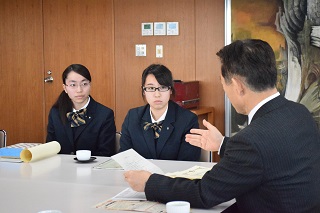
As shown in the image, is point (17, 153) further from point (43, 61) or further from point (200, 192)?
point (43, 61)

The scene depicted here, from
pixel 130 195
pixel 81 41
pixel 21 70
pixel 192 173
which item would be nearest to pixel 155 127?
pixel 192 173

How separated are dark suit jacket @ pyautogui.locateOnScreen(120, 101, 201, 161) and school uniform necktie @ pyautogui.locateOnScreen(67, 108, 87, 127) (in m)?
0.50

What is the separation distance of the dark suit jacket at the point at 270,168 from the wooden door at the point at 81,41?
196 inches

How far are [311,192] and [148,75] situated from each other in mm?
1910

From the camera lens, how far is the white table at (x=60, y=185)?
249 centimetres

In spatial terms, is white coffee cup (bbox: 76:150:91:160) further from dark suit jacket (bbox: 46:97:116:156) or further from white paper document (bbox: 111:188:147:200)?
white paper document (bbox: 111:188:147:200)

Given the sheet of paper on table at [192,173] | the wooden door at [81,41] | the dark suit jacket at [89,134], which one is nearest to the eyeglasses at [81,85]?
the dark suit jacket at [89,134]

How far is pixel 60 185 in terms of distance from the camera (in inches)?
113

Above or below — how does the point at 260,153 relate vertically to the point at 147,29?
below

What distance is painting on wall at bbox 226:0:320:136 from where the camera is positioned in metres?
5.86

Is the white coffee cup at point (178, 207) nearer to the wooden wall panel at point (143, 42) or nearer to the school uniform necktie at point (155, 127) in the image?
the school uniform necktie at point (155, 127)

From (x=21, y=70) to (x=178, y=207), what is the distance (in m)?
5.96

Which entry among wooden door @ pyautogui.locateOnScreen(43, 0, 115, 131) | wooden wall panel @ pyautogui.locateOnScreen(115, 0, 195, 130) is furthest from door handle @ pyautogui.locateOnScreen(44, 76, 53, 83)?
wooden wall panel @ pyautogui.locateOnScreen(115, 0, 195, 130)

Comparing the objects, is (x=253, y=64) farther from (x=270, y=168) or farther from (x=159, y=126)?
(x=159, y=126)
